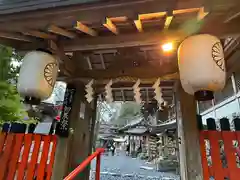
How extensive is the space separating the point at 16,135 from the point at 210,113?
222 inches

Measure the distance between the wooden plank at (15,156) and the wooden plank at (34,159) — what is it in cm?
25

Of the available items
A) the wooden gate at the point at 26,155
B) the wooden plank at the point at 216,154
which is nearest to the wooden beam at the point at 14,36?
the wooden gate at the point at 26,155

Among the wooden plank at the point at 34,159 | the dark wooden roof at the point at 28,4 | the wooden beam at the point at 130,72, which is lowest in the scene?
the wooden plank at the point at 34,159

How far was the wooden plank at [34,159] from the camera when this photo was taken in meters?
2.94

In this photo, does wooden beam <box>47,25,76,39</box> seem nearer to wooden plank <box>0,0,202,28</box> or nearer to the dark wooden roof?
wooden plank <box>0,0,202,28</box>

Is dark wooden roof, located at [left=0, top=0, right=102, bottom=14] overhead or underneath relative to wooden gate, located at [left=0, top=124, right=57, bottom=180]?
overhead

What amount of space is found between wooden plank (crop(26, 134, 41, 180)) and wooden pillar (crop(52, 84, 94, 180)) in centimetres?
35

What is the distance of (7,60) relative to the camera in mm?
5211

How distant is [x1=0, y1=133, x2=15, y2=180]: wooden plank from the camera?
9.95 ft

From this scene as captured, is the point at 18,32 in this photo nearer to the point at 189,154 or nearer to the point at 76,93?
the point at 76,93

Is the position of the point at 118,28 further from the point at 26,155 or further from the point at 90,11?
the point at 26,155

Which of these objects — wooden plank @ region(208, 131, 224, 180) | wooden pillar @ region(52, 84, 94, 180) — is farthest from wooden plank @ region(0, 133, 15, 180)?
wooden plank @ region(208, 131, 224, 180)

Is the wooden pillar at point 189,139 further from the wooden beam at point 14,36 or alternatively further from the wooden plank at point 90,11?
the wooden beam at point 14,36

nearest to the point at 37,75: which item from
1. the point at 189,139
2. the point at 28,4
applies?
the point at 28,4
